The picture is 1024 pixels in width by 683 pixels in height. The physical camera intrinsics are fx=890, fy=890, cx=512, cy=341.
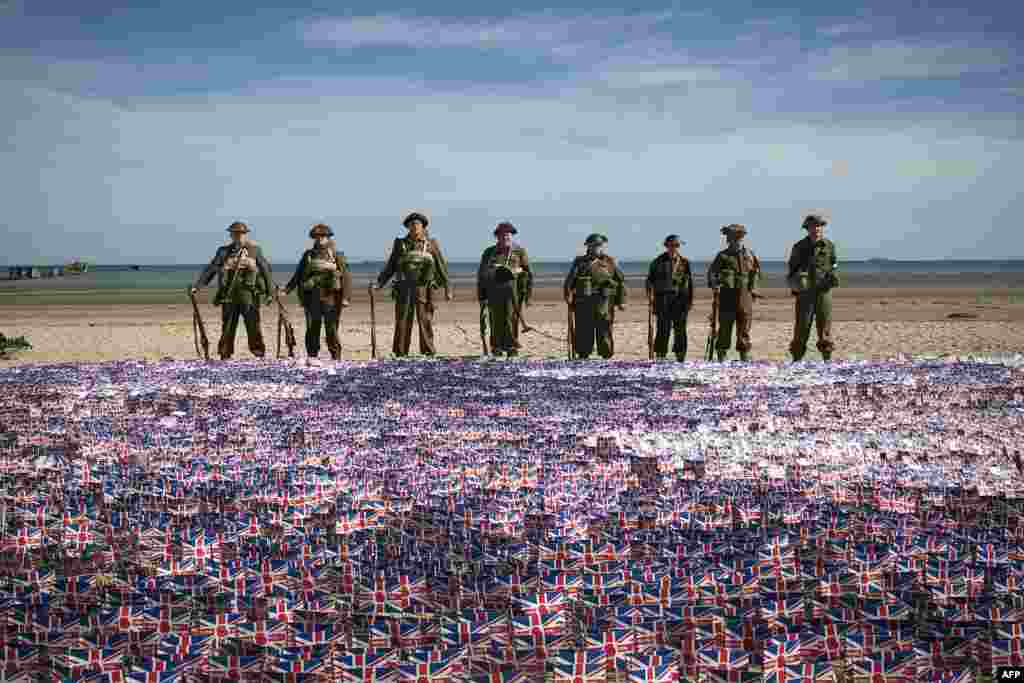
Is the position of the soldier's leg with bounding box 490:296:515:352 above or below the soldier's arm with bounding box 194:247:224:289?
below

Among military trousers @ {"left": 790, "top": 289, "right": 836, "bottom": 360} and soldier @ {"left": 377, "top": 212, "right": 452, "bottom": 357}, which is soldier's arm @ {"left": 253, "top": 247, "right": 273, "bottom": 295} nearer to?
soldier @ {"left": 377, "top": 212, "right": 452, "bottom": 357}

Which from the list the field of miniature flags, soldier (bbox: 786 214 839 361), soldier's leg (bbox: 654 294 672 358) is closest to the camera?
the field of miniature flags

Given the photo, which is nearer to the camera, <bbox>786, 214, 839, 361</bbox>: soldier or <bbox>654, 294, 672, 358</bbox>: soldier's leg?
<bbox>786, 214, 839, 361</bbox>: soldier

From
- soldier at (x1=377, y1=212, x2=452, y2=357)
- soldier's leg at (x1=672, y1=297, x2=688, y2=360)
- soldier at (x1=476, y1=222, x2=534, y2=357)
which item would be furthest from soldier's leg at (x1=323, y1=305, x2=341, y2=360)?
soldier's leg at (x1=672, y1=297, x2=688, y2=360)

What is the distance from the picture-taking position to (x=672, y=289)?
14383mm

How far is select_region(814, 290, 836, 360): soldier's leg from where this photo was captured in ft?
45.6

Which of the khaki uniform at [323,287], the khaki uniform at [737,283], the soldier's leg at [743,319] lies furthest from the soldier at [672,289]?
the khaki uniform at [323,287]

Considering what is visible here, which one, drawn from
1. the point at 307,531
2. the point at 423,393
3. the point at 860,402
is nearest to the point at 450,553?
the point at 307,531

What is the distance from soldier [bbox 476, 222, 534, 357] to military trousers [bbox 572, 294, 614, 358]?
3.01 ft

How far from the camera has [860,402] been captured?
8.91m

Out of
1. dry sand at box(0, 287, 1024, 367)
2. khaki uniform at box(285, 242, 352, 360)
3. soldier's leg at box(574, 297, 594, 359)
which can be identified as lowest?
dry sand at box(0, 287, 1024, 367)

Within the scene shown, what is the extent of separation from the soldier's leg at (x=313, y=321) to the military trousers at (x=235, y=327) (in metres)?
0.77

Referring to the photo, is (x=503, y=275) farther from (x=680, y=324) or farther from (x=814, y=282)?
(x=814, y=282)

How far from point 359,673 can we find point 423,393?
615 cm
